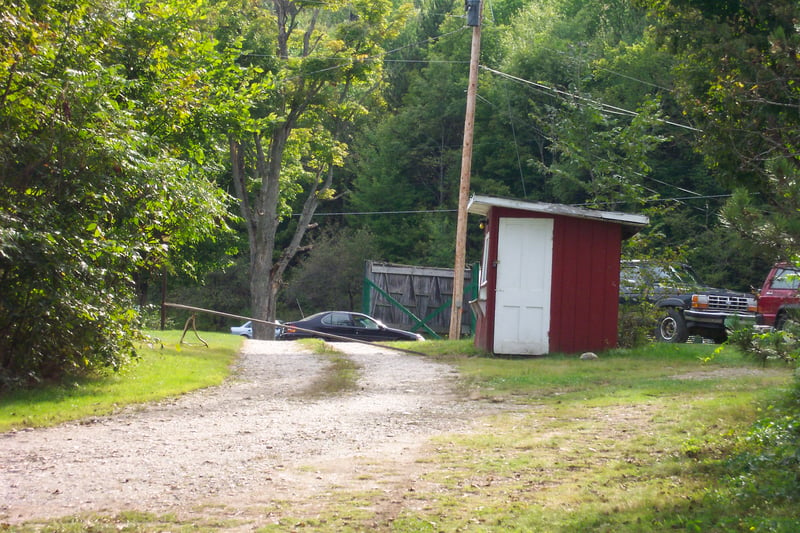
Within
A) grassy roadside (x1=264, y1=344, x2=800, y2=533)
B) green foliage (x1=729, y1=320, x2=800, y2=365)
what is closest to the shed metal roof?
grassy roadside (x1=264, y1=344, x2=800, y2=533)

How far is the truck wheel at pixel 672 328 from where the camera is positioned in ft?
58.5

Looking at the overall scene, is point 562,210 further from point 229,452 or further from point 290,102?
point 290,102

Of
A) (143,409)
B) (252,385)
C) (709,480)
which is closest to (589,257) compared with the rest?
(252,385)

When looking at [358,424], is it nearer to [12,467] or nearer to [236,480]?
[236,480]

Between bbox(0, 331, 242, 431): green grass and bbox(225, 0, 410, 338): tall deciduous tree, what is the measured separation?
39.6 feet

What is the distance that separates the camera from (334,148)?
28.6 metres

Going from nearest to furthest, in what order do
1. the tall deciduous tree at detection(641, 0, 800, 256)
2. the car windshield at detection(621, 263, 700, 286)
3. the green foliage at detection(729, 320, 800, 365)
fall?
the tall deciduous tree at detection(641, 0, 800, 256) → the green foliage at detection(729, 320, 800, 365) → the car windshield at detection(621, 263, 700, 286)

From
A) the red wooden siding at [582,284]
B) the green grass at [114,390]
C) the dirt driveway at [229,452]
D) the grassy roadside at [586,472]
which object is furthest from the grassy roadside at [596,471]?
the red wooden siding at [582,284]

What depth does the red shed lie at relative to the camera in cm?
1497

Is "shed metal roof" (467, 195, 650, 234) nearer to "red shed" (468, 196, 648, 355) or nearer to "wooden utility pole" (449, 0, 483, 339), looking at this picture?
"red shed" (468, 196, 648, 355)

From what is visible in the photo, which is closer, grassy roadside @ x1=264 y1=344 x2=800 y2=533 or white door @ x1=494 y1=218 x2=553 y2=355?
grassy roadside @ x1=264 y1=344 x2=800 y2=533

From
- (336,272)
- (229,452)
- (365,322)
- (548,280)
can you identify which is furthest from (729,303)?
(336,272)

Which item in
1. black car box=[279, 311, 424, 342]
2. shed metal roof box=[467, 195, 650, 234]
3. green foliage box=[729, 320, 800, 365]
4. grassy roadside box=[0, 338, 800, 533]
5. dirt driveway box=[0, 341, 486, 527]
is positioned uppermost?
shed metal roof box=[467, 195, 650, 234]

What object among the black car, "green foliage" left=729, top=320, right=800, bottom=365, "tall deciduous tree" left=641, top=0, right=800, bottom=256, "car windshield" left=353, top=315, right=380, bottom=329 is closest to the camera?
"tall deciduous tree" left=641, top=0, right=800, bottom=256
